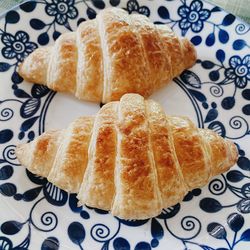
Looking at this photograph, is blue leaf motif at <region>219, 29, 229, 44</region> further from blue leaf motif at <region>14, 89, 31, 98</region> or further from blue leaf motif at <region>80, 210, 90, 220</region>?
blue leaf motif at <region>80, 210, 90, 220</region>

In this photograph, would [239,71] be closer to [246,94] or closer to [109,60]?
[246,94]

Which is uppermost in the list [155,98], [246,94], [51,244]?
[246,94]

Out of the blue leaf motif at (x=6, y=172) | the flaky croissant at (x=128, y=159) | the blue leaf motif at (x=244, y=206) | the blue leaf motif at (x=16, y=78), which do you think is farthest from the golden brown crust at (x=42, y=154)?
the blue leaf motif at (x=244, y=206)

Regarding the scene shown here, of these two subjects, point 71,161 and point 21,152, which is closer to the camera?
point 71,161

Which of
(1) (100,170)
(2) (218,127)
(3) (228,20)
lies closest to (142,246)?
(1) (100,170)

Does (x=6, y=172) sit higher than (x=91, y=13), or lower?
lower

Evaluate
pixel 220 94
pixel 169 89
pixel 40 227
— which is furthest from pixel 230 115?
pixel 40 227

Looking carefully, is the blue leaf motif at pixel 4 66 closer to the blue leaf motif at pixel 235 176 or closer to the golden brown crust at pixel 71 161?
the golden brown crust at pixel 71 161
